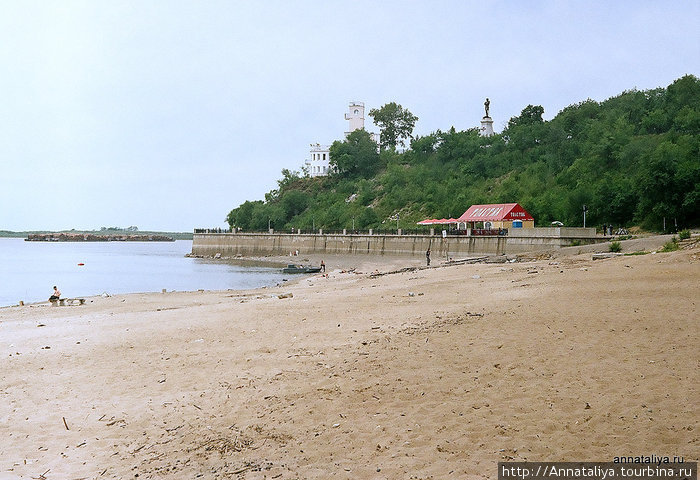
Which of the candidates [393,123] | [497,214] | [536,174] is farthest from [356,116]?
[497,214]

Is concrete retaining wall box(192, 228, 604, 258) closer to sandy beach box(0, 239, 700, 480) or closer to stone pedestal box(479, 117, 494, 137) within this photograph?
sandy beach box(0, 239, 700, 480)

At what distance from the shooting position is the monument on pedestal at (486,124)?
12899cm

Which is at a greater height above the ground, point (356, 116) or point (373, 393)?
point (356, 116)

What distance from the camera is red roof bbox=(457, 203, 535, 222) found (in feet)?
219

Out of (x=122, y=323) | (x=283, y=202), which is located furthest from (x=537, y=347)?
(x=283, y=202)

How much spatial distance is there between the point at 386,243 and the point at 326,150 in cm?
7753

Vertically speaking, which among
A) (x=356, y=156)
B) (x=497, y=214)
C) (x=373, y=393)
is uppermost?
(x=356, y=156)

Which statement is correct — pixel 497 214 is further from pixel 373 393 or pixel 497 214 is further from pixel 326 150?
pixel 326 150

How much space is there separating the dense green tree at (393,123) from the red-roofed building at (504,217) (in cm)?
8378

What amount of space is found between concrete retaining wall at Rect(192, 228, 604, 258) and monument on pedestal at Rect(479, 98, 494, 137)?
55.9 m

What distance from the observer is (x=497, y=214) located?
67875mm

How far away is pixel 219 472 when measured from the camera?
655cm

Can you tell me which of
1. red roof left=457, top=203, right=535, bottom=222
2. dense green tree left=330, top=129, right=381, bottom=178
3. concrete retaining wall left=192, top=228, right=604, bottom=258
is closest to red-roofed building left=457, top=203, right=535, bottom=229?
red roof left=457, top=203, right=535, bottom=222

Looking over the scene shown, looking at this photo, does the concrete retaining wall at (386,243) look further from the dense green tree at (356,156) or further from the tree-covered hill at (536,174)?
the dense green tree at (356,156)
